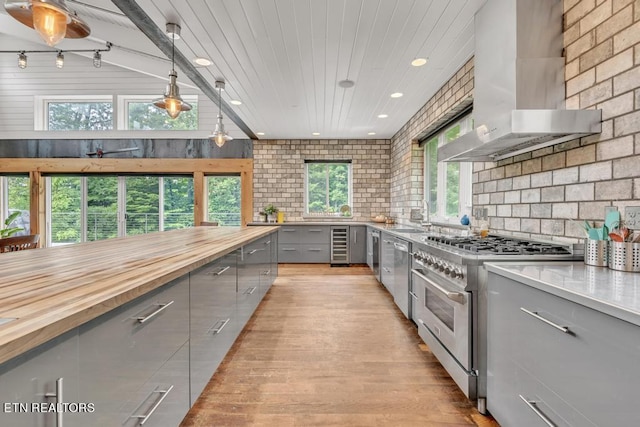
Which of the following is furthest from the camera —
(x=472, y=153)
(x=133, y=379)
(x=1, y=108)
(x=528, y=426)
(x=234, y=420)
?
(x=1, y=108)

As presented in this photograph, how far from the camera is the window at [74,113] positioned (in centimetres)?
661

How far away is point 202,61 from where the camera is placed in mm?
3090

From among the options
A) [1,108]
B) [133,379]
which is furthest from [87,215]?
[133,379]

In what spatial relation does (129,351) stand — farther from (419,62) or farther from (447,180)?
(447,180)

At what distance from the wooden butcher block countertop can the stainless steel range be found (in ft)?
4.60

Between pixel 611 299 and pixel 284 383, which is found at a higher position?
pixel 611 299

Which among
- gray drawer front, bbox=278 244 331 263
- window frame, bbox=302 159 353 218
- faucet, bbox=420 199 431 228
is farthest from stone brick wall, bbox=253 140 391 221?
faucet, bbox=420 199 431 228

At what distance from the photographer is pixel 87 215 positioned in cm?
662

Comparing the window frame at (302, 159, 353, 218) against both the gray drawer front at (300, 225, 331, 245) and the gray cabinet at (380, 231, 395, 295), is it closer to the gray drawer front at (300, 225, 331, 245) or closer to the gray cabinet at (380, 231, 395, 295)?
the gray drawer front at (300, 225, 331, 245)

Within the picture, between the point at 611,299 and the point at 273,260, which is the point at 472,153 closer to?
the point at 611,299

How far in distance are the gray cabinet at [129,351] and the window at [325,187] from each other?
5.37 meters

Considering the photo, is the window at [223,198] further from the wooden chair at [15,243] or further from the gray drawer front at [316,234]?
the wooden chair at [15,243]

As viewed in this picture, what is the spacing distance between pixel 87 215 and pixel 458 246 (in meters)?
7.48

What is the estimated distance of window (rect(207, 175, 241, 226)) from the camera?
673 cm
